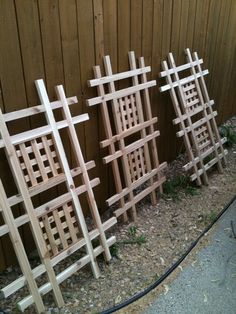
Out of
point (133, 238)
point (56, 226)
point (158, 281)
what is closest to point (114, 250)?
point (133, 238)

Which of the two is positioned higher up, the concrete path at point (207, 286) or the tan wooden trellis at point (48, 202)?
the tan wooden trellis at point (48, 202)

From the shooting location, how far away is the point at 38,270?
191cm

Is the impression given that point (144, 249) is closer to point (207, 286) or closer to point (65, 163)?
point (207, 286)

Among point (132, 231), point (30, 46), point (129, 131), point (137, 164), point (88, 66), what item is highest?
point (30, 46)

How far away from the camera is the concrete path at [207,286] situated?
202 cm

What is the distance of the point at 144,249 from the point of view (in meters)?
2.52

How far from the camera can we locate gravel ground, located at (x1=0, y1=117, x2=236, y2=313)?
2090 millimetres

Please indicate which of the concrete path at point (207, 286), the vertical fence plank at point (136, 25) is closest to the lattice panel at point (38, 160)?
the concrete path at point (207, 286)

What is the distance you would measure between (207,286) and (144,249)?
0.55m

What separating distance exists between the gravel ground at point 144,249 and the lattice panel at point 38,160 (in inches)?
28.8

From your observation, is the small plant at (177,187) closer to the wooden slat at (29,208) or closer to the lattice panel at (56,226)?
the lattice panel at (56,226)

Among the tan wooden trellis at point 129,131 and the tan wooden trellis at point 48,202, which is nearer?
the tan wooden trellis at point 48,202

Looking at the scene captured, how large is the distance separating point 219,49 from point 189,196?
2.10m

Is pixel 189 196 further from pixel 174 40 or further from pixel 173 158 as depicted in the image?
pixel 174 40
